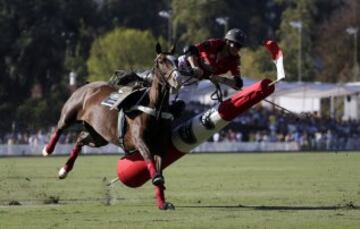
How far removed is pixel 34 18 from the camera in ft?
244

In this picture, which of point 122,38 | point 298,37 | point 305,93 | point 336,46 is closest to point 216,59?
point 305,93

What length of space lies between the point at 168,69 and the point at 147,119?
3.42 feet

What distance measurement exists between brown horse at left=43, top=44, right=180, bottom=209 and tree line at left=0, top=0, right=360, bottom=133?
2839cm

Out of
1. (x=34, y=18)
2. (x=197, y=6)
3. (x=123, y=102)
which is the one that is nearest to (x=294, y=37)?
(x=197, y=6)

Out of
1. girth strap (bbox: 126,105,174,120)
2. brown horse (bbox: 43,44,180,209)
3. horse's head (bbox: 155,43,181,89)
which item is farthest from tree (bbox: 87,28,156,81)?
horse's head (bbox: 155,43,181,89)

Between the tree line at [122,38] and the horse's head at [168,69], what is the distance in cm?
3113

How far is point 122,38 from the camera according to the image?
255 ft

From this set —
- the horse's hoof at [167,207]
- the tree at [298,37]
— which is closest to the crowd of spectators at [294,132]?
the tree at [298,37]

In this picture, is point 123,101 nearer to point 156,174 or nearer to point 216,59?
point 156,174

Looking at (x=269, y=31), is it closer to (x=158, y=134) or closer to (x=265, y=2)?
(x=265, y=2)

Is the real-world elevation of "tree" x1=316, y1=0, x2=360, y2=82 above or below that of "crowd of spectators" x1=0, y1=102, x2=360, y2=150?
below

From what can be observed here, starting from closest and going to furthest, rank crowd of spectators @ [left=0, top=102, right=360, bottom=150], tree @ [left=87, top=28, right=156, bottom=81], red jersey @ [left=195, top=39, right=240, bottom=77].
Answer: red jersey @ [left=195, top=39, right=240, bottom=77], crowd of spectators @ [left=0, top=102, right=360, bottom=150], tree @ [left=87, top=28, right=156, bottom=81]

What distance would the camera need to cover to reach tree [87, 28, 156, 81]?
7525 cm

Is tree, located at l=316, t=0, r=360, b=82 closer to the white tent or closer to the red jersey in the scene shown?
the white tent
